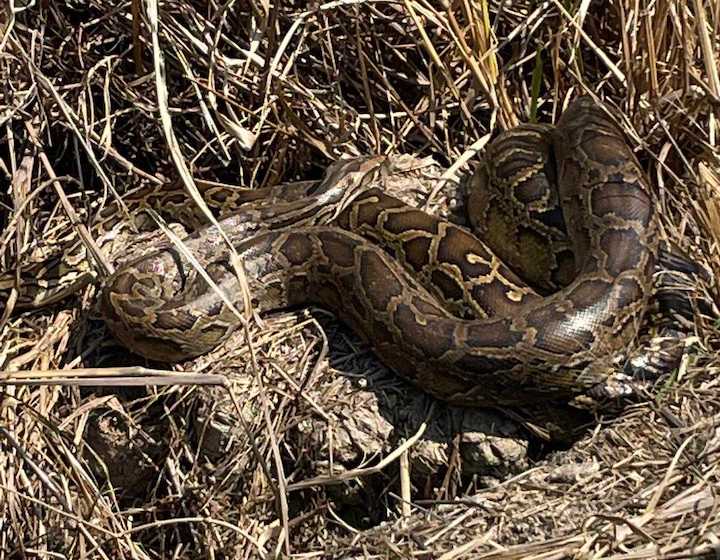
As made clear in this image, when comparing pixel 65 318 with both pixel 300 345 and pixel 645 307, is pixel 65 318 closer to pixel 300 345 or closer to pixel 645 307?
pixel 300 345

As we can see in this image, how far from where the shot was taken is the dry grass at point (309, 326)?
4668 millimetres

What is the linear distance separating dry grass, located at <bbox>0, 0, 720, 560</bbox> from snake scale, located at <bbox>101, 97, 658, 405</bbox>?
0.22 meters

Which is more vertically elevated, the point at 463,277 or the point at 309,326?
the point at 463,277

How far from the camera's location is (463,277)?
5434mm

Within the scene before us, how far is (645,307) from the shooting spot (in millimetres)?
5152

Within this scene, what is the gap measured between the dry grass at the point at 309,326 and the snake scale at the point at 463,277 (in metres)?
0.22

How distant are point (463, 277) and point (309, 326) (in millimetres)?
860

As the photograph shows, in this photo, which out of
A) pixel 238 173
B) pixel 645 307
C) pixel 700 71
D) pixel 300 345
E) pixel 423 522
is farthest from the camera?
pixel 238 173

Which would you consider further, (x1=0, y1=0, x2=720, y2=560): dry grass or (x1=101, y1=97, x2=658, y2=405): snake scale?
(x1=101, y1=97, x2=658, y2=405): snake scale

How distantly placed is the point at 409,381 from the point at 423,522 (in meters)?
0.76

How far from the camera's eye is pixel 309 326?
5.64m

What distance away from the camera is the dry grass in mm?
4668

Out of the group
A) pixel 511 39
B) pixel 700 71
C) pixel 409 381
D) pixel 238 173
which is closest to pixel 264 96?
pixel 238 173

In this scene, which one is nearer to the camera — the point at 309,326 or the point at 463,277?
the point at 463,277
